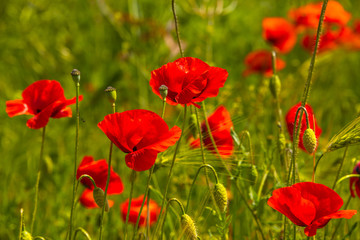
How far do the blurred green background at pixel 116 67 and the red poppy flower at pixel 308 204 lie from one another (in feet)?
3.01

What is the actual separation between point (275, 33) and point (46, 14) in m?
1.50

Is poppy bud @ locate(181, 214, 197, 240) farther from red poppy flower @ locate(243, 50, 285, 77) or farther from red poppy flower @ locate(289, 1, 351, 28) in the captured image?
red poppy flower @ locate(243, 50, 285, 77)

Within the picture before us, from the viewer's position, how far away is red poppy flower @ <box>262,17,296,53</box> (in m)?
2.60

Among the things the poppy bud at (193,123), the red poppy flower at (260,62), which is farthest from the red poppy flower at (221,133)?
the red poppy flower at (260,62)

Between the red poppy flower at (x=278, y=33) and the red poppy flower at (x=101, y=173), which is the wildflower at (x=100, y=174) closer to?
the red poppy flower at (x=101, y=173)

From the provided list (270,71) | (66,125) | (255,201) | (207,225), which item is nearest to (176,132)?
(255,201)

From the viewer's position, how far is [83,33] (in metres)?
3.44

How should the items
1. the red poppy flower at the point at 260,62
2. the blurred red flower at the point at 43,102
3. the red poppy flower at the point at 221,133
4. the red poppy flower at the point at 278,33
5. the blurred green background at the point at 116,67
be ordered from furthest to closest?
the red poppy flower at the point at 278,33
the red poppy flower at the point at 260,62
the blurred green background at the point at 116,67
the red poppy flower at the point at 221,133
the blurred red flower at the point at 43,102

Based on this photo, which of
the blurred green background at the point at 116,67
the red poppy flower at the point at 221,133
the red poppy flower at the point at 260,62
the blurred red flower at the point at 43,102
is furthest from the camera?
the red poppy flower at the point at 260,62

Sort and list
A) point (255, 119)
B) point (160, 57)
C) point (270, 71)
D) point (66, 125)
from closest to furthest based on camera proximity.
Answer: point (255, 119) → point (270, 71) → point (66, 125) → point (160, 57)

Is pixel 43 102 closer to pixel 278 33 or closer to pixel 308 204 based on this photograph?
pixel 308 204

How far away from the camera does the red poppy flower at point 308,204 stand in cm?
96

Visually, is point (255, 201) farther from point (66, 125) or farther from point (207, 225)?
point (66, 125)

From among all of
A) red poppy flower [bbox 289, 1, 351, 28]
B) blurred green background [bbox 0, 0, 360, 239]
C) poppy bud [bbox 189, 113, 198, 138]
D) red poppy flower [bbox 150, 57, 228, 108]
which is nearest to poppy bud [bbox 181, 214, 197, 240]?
red poppy flower [bbox 150, 57, 228, 108]
